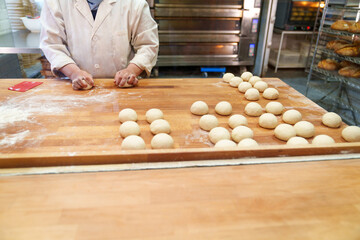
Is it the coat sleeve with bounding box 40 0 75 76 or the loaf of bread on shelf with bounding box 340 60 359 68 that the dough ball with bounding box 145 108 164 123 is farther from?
the loaf of bread on shelf with bounding box 340 60 359 68

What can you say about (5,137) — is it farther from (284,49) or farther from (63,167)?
(284,49)

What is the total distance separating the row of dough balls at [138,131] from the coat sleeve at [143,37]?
2.08ft

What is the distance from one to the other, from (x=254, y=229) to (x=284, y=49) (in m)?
5.77

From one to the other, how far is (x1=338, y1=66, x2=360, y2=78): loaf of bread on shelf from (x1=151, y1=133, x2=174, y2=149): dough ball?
2.89 meters

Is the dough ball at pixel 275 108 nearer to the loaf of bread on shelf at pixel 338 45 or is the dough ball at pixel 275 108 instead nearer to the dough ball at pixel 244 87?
the dough ball at pixel 244 87

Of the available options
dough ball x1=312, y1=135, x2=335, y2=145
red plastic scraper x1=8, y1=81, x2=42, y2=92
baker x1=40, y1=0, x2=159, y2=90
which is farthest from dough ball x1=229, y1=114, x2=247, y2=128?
red plastic scraper x1=8, y1=81, x2=42, y2=92

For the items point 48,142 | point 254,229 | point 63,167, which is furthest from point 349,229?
point 48,142

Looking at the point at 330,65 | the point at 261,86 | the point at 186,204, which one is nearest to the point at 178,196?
the point at 186,204

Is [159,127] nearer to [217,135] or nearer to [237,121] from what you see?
[217,135]

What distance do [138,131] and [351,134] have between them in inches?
41.8

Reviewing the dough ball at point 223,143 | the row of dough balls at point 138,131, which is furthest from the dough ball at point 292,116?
the row of dough balls at point 138,131

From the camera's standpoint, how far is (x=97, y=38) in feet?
6.17

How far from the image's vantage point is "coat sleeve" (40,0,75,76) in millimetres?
1769

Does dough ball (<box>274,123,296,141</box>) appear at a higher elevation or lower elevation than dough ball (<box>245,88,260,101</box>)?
lower
